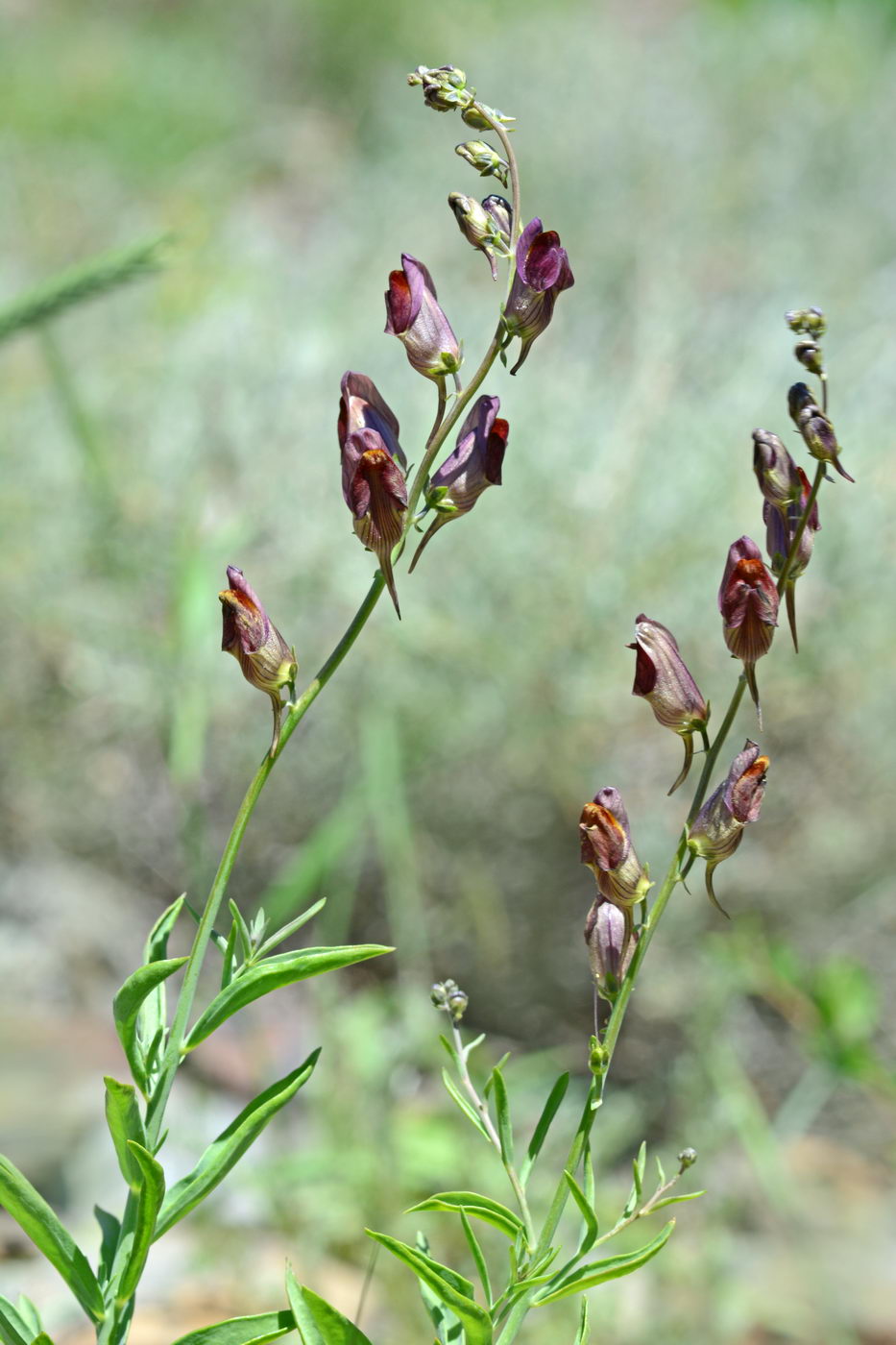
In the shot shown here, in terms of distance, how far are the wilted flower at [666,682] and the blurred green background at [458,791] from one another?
115 centimetres

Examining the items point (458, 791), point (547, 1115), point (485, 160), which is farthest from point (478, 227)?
point (458, 791)

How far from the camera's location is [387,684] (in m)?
2.70

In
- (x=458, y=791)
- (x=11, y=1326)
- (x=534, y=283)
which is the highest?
(x=458, y=791)

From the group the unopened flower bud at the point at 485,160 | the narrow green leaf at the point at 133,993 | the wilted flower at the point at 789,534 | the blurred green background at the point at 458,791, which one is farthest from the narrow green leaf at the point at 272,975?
the blurred green background at the point at 458,791

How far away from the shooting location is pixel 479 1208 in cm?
57

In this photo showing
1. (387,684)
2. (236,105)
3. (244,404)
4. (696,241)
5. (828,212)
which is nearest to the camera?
(387,684)

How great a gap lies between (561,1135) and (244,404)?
1.80 metres

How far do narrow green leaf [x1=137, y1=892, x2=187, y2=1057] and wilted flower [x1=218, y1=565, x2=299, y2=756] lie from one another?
113 mm

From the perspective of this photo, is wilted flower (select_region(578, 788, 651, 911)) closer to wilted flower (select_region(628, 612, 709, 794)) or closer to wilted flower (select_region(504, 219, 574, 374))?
wilted flower (select_region(628, 612, 709, 794))

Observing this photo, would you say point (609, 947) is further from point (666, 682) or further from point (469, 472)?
point (469, 472)

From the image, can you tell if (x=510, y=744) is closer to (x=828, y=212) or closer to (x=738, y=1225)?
(x=738, y=1225)

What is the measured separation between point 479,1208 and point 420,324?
415 mm

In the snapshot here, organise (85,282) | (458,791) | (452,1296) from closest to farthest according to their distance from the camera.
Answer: (452,1296), (85,282), (458,791)

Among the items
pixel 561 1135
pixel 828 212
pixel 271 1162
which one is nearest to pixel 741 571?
pixel 271 1162
